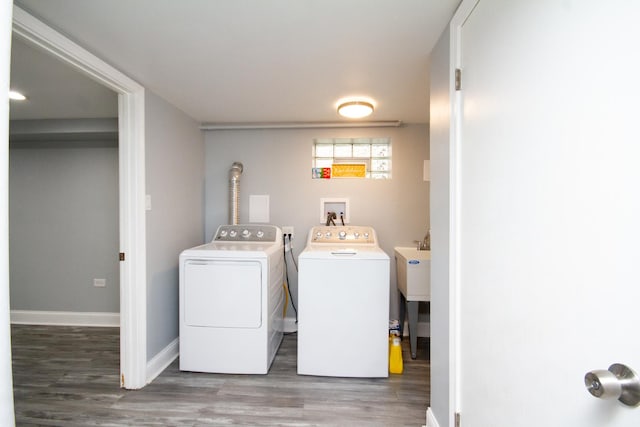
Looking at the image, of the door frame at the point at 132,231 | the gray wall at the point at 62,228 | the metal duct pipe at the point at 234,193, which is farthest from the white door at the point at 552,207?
the gray wall at the point at 62,228

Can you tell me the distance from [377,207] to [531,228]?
2.08 m

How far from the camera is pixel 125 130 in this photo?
74.0 inches

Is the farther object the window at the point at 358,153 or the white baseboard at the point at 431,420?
the window at the point at 358,153

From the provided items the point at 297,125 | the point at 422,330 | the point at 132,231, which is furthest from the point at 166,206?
the point at 422,330

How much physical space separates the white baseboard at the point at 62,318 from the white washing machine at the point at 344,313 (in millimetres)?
2483

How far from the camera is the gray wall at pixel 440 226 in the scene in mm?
1317

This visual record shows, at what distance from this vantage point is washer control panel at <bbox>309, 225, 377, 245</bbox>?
2561mm

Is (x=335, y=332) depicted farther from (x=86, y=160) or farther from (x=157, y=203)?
(x=86, y=160)

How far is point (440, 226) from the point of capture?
4.61 feet

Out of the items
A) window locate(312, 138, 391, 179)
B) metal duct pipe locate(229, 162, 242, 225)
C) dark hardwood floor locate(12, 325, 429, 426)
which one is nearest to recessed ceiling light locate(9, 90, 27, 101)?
metal duct pipe locate(229, 162, 242, 225)

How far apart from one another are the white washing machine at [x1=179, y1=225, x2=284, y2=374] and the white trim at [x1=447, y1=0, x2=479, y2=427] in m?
1.30

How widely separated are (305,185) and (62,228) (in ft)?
9.23

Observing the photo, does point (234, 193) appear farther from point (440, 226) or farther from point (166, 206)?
point (440, 226)

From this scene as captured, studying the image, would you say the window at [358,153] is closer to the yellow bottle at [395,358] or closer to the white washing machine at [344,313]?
the white washing machine at [344,313]
